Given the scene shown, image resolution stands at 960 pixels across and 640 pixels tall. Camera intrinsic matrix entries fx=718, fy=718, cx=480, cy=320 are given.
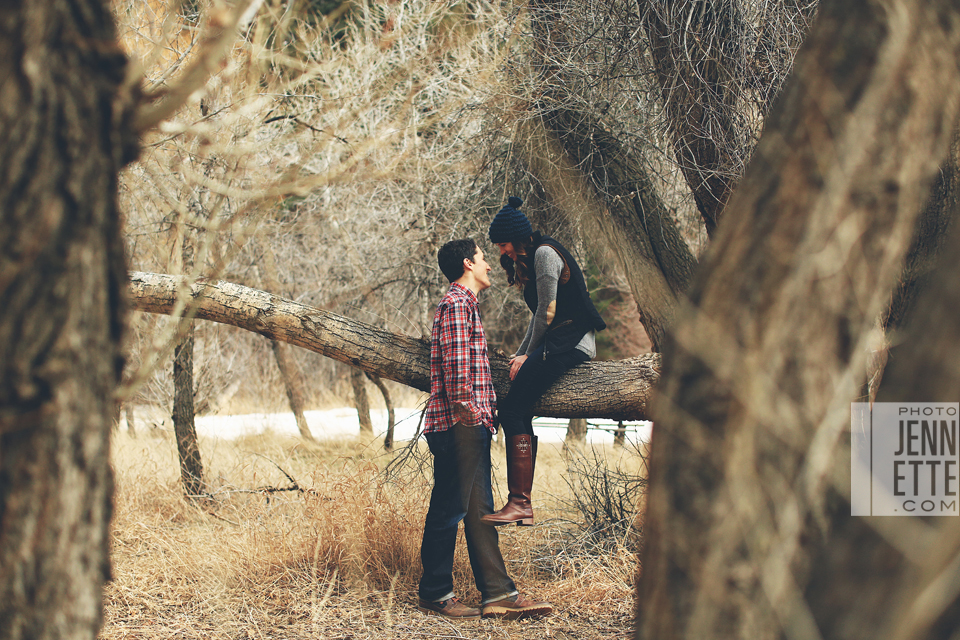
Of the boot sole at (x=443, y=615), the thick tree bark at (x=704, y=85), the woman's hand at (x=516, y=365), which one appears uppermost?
the thick tree bark at (x=704, y=85)

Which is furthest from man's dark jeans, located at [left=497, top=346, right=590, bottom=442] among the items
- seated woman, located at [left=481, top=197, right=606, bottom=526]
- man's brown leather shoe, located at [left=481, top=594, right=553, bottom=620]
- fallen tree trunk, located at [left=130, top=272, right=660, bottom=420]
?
man's brown leather shoe, located at [left=481, top=594, right=553, bottom=620]

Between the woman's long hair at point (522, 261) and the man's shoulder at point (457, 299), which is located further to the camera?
the woman's long hair at point (522, 261)

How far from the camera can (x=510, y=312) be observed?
9570 mm

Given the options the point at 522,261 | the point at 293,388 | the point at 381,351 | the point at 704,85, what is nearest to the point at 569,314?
the point at 522,261

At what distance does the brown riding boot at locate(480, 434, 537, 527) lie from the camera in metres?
3.79

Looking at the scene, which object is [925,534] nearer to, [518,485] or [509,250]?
[518,485]

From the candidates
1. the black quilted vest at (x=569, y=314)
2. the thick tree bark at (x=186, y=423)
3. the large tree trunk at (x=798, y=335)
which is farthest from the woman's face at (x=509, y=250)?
the thick tree bark at (x=186, y=423)

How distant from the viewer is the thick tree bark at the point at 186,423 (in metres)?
6.48

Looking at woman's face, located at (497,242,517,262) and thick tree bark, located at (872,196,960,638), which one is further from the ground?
woman's face, located at (497,242,517,262)

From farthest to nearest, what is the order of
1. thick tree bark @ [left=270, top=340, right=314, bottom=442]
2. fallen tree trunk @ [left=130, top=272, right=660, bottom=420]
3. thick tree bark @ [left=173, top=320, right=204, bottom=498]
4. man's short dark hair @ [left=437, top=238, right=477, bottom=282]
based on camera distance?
1. thick tree bark @ [left=270, top=340, right=314, bottom=442]
2. thick tree bark @ [left=173, top=320, right=204, bottom=498]
3. fallen tree trunk @ [left=130, top=272, right=660, bottom=420]
4. man's short dark hair @ [left=437, top=238, right=477, bottom=282]

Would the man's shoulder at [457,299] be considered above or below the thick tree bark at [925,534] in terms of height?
above

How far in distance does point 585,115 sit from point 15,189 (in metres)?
4.59

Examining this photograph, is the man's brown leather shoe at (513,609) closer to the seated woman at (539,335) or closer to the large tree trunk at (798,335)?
the seated woman at (539,335)

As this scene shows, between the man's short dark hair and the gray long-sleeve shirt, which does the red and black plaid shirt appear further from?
the gray long-sleeve shirt
